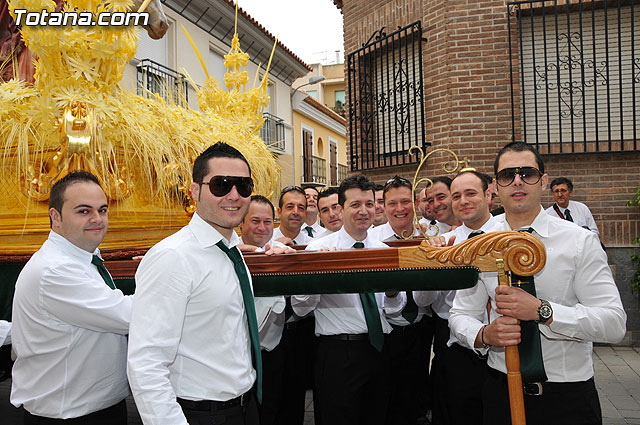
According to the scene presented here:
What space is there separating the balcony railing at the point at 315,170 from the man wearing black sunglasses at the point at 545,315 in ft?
54.7

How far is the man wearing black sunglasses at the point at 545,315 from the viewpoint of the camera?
2.02 meters

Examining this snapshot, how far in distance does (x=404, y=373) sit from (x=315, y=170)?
16818mm

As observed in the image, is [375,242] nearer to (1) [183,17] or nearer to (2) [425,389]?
(2) [425,389]

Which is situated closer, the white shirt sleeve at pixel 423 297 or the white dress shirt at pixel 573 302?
the white dress shirt at pixel 573 302

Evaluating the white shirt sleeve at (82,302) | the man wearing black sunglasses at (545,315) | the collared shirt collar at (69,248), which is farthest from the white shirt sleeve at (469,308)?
the collared shirt collar at (69,248)

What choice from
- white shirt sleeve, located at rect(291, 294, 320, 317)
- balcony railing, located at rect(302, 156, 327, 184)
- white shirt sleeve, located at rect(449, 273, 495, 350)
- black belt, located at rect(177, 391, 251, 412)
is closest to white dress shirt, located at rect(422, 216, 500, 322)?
white shirt sleeve, located at rect(291, 294, 320, 317)

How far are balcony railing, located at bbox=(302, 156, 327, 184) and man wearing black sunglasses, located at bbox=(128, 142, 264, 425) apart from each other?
56.1 feet

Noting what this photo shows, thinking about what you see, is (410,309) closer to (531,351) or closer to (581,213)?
(531,351)

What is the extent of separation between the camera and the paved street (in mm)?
4234

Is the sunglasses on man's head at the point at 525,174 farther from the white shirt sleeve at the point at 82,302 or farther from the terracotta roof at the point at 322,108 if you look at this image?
the terracotta roof at the point at 322,108

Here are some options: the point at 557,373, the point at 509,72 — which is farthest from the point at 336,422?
the point at 509,72

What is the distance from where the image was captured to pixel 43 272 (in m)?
2.15

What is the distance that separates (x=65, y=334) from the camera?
2188 mm

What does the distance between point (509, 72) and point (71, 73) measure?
582 cm
